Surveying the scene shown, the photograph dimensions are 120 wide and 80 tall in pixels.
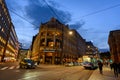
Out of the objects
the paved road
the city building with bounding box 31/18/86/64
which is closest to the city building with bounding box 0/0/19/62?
the city building with bounding box 31/18/86/64

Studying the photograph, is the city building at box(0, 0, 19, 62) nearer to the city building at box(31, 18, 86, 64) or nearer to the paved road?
the city building at box(31, 18, 86, 64)

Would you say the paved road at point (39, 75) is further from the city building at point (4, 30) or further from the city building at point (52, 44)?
the city building at point (4, 30)

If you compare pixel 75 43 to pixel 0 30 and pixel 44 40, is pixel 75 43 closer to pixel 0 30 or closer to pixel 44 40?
pixel 44 40

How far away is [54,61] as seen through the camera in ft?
197

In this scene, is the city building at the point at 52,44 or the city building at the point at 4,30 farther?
the city building at the point at 52,44

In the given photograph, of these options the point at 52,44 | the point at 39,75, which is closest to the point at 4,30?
the point at 52,44

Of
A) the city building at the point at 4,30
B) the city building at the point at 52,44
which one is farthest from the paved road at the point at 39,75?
the city building at the point at 4,30

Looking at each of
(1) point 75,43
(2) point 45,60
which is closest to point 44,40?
(2) point 45,60

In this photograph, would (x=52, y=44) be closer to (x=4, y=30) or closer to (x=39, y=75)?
(x=4, y=30)

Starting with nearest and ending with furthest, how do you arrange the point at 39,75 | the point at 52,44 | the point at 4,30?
the point at 39,75
the point at 52,44
the point at 4,30

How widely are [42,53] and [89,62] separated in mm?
32396

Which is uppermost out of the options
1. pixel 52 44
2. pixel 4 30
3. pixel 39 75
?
pixel 4 30

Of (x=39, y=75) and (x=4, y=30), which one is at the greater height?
(x=4, y=30)

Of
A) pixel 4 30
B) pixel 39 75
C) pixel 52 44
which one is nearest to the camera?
pixel 39 75
